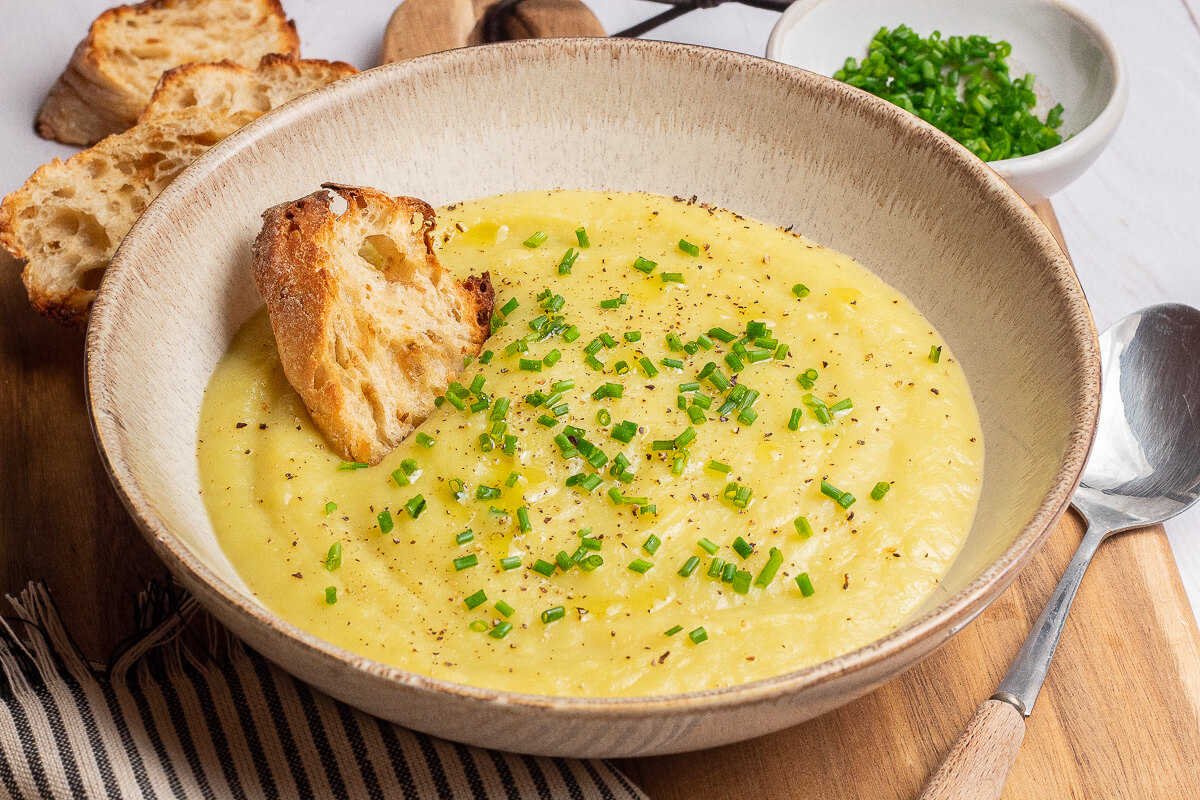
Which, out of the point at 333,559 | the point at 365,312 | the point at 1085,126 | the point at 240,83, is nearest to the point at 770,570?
the point at 333,559

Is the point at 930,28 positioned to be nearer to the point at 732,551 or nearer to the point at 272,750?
the point at 732,551

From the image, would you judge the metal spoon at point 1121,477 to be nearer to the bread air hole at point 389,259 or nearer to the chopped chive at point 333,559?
the chopped chive at point 333,559

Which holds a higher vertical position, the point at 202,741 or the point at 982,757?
the point at 982,757

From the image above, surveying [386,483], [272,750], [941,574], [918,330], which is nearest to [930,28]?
[918,330]

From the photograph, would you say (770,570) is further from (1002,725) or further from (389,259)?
(389,259)

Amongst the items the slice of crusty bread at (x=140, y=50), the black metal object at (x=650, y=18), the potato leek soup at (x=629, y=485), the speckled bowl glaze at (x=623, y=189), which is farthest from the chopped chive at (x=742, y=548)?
the slice of crusty bread at (x=140, y=50)

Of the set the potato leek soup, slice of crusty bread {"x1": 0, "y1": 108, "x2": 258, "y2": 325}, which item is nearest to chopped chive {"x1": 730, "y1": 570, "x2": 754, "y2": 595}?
the potato leek soup

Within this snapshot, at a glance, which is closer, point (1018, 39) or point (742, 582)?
point (742, 582)
